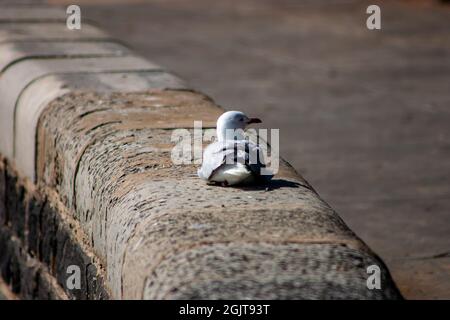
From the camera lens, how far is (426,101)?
28.3ft

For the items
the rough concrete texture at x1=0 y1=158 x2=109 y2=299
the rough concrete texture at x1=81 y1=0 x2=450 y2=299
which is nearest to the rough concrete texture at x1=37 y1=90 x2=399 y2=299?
the rough concrete texture at x1=0 y1=158 x2=109 y2=299

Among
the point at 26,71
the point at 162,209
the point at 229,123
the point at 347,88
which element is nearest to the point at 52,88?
the point at 26,71

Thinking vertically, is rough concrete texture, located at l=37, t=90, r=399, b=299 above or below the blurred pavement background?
above

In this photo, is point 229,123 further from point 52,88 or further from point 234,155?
point 52,88

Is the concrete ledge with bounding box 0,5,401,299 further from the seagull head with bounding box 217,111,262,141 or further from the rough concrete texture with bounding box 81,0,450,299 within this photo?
the rough concrete texture with bounding box 81,0,450,299

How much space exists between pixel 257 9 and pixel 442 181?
23.3 feet

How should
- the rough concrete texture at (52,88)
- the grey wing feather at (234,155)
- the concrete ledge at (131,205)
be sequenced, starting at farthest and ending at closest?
the rough concrete texture at (52,88) < the grey wing feather at (234,155) < the concrete ledge at (131,205)

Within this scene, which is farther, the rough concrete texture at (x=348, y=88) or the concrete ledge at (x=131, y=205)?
the rough concrete texture at (x=348, y=88)

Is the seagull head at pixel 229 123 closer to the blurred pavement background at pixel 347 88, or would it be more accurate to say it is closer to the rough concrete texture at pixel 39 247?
the rough concrete texture at pixel 39 247

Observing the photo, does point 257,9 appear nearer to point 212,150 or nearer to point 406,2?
point 406,2

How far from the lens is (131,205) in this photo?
11.3ft

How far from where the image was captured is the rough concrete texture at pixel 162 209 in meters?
2.89

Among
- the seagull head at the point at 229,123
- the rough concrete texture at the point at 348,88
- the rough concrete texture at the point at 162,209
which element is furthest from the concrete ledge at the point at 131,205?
the rough concrete texture at the point at 348,88

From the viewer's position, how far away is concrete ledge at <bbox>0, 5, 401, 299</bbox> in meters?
2.89
